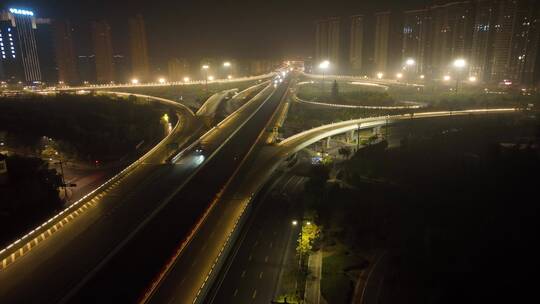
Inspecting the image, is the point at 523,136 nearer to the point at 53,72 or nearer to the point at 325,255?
the point at 325,255

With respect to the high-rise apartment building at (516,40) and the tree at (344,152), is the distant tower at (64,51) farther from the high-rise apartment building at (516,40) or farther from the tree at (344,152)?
the high-rise apartment building at (516,40)

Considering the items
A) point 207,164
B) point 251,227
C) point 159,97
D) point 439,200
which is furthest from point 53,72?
point 439,200

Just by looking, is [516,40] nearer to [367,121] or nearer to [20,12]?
[367,121]

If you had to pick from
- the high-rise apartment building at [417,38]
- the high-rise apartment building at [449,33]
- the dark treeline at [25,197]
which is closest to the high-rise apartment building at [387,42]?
the high-rise apartment building at [417,38]

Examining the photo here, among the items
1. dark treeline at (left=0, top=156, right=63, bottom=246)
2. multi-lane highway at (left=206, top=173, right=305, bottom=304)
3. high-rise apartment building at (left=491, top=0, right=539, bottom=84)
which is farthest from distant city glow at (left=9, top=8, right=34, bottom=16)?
high-rise apartment building at (left=491, top=0, right=539, bottom=84)

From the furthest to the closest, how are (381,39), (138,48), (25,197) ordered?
(381,39), (138,48), (25,197)

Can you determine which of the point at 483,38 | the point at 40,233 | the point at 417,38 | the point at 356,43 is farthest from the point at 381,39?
the point at 40,233

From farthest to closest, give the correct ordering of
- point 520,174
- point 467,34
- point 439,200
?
point 467,34, point 520,174, point 439,200
